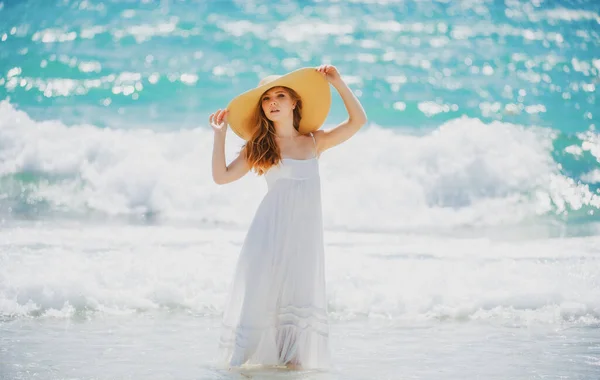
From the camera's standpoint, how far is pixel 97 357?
369 centimetres

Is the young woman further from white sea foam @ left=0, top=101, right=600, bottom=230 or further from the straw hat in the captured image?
white sea foam @ left=0, top=101, right=600, bottom=230

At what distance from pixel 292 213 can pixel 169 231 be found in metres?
4.06

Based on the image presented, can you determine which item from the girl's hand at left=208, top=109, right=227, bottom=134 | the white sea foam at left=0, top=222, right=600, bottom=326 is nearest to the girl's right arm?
the girl's hand at left=208, top=109, right=227, bottom=134

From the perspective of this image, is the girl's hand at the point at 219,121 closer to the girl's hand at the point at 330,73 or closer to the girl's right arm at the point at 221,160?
the girl's right arm at the point at 221,160

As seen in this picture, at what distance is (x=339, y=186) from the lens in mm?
8531

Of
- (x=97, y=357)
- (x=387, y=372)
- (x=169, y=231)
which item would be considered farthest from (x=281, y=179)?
(x=169, y=231)

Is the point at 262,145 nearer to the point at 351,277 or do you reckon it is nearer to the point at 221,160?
the point at 221,160

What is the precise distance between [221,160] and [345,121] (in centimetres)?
54

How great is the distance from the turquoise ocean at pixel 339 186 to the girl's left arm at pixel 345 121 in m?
0.99

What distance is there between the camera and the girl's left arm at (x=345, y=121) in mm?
3279

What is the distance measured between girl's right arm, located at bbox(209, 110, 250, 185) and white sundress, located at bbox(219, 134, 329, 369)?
4.7 inches

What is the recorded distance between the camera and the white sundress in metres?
3.26

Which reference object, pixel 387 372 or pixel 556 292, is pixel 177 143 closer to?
pixel 556 292

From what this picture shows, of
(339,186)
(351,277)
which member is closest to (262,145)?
(351,277)
